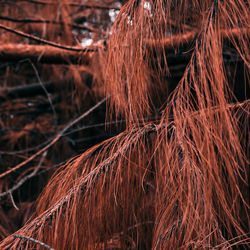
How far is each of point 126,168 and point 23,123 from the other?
1.09 metres

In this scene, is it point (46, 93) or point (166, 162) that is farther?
point (46, 93)

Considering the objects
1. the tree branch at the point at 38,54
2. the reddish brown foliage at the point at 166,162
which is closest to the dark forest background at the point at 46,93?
the tree branch at the point at 38,54

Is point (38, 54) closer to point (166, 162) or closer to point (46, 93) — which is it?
point (46, 93)

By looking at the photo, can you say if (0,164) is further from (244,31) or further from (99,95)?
(244,31)

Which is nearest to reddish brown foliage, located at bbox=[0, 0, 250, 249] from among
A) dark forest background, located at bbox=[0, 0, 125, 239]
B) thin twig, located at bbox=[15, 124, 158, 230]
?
thin twig, located at bbox=[15, 124, 158, 230]

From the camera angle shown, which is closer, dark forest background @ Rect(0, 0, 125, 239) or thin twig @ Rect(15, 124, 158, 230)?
thin twig @ Rect(15, 124, 158, 230)

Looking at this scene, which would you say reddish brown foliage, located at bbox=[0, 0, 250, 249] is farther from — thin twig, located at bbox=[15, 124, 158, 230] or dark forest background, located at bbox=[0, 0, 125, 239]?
dark forest background, located at bbox=[0, 0, 125, 239]

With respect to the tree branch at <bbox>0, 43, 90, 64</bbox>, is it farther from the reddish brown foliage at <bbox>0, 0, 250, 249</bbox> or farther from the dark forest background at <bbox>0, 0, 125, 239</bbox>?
the reddish brown foliage at <bbox>0, 0, 250, 249</bbox>

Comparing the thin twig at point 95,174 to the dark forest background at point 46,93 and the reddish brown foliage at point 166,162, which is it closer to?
the reddish brown foliage at point 166,162

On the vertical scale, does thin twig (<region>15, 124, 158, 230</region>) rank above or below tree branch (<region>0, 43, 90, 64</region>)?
below

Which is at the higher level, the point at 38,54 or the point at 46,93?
the point at 38,54

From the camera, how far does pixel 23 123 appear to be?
5.04 feet

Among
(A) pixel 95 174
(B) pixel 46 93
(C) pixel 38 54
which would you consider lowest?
(A) pixel 95 174

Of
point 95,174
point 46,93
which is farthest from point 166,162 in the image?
point 46,93
